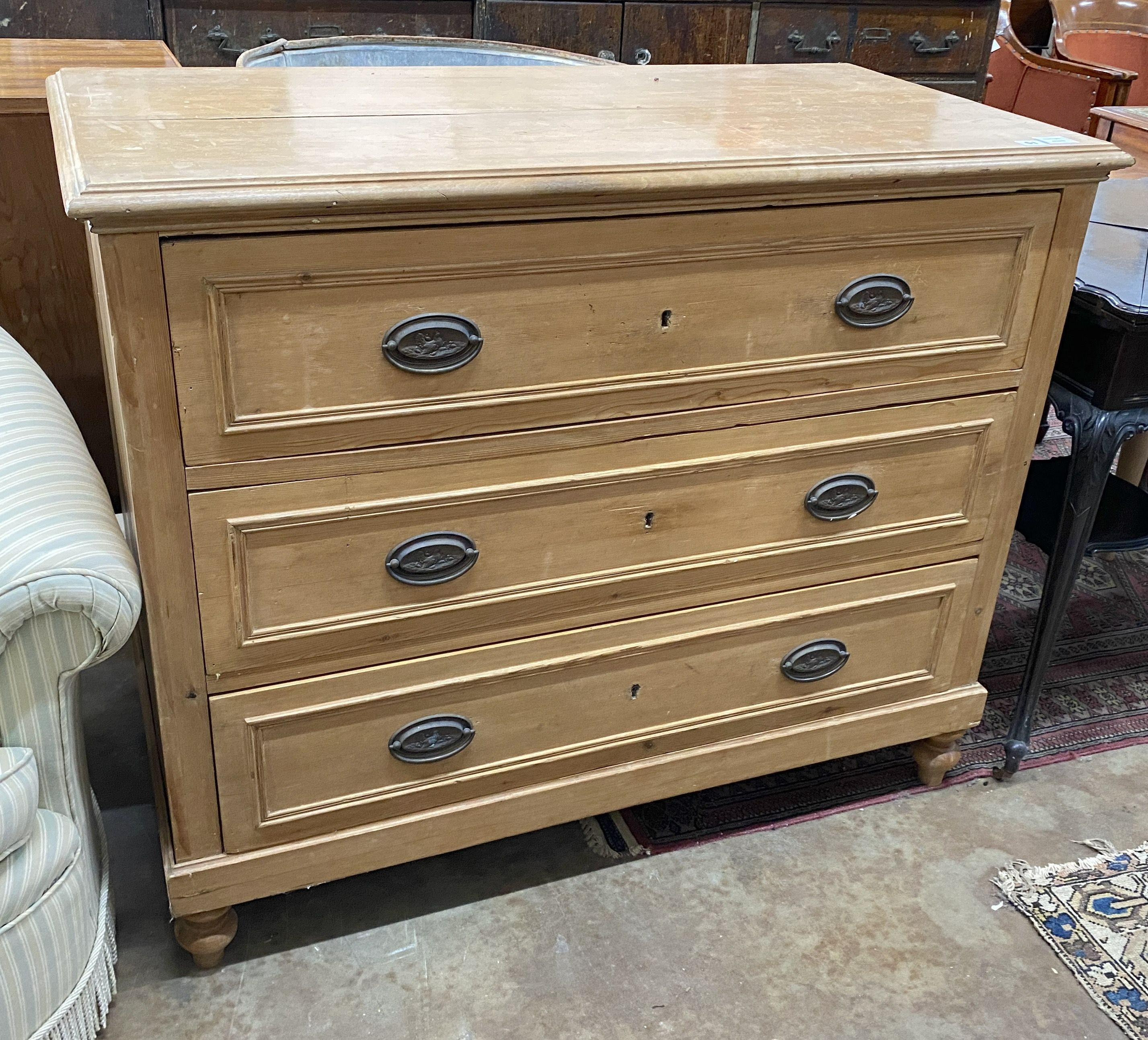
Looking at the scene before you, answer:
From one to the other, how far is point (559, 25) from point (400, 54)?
662 mm

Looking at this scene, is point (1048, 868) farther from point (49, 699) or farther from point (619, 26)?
point (619, 26)

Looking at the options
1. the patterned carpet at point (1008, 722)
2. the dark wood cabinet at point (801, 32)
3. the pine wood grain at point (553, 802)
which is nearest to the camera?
the pine wood grain at point (553, 802)

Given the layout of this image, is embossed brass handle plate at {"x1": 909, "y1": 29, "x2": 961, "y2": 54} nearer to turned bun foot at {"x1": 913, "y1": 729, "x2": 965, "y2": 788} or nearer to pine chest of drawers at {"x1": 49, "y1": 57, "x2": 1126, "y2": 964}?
pine chest of drawers at {"x1": 49, "y1": 57, "x2": 1126, "y2": 964}

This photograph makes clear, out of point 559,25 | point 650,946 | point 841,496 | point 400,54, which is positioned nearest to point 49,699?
point 650,946

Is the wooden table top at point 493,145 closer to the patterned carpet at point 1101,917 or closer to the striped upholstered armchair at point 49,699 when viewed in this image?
the striped upholstered armchair at point 49,699

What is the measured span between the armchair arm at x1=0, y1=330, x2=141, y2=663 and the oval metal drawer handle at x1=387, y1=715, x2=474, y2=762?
1.22 ft

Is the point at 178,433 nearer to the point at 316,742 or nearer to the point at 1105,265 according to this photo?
the point at 316,742

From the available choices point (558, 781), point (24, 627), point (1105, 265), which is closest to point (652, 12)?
point (1105, 265)

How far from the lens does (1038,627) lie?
1.72 metres

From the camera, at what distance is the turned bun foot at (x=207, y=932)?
1.37 m

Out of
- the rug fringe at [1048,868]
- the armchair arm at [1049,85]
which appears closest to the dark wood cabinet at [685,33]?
the armchair arm at [1049,85]

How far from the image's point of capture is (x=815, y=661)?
1.56 metres

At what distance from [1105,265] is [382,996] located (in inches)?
54.3

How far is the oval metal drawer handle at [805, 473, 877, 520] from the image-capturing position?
4.67ft
